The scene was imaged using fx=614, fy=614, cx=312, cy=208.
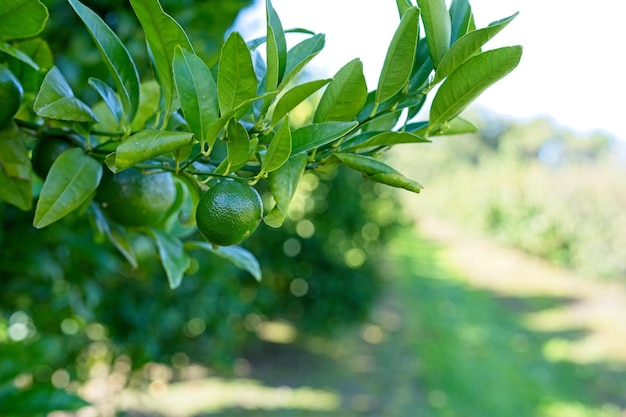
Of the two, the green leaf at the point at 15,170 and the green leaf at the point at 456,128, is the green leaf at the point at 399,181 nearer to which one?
the green leaf at the point at 456,128

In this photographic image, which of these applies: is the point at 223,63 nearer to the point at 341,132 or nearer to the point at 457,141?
the point at 341,132

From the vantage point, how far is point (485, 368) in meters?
6.50

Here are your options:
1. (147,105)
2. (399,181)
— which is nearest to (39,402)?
(147,105)

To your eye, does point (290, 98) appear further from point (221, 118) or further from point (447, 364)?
point (447, 364)

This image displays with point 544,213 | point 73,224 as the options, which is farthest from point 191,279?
point 544,213

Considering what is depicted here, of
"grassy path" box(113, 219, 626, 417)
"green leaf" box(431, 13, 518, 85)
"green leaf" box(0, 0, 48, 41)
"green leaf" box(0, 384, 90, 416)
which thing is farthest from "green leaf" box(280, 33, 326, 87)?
"grassy path" box(113, 219, 626, 417)

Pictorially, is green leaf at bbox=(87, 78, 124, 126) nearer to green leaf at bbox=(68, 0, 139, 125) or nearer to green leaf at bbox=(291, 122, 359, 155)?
green leaf at bbox=(68, 0, 139, 125)

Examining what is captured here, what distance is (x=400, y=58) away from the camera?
17.7 inches

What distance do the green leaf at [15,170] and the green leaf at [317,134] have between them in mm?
258

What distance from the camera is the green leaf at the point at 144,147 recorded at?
16.1 inches

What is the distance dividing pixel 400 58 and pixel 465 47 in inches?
1.9

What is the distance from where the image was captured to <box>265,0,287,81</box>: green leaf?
0.43m

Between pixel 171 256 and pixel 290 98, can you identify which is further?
pixel 171 256

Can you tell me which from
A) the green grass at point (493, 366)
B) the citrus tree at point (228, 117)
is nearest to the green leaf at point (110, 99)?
the citrus tree at point (228, 117)
